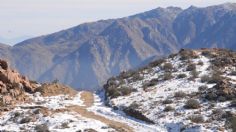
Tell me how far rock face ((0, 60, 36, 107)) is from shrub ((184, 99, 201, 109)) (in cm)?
1747

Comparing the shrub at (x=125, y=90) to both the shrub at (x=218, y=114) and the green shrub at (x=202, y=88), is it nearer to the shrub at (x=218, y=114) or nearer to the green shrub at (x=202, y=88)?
the green shrub at (x=202, y=88)

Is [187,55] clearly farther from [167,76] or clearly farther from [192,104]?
[192,104]

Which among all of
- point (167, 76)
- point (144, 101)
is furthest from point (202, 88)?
point (167, 76)

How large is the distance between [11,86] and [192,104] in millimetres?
20705

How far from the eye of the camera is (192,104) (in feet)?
160

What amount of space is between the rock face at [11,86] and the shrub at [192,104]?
17.5 metres

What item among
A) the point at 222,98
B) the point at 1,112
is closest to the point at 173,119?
the point at 222,98

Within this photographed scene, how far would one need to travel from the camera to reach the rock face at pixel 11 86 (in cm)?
5445

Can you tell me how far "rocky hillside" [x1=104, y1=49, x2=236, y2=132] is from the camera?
146 ft

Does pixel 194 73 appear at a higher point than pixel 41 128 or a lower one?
higher

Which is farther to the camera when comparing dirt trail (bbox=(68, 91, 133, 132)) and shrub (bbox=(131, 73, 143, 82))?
shrub (bbox=(131, 73, 143, 82))

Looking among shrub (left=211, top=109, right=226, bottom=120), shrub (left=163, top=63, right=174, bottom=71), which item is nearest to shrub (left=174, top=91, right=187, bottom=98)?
shrub (left=211, top=109, right=226, bottom=120)

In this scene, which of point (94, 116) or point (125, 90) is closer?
point (94, 116)

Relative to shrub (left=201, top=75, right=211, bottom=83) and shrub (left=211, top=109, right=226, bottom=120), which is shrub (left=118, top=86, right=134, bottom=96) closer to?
shrub (left=201, top=75, right=211, bottom=83)
